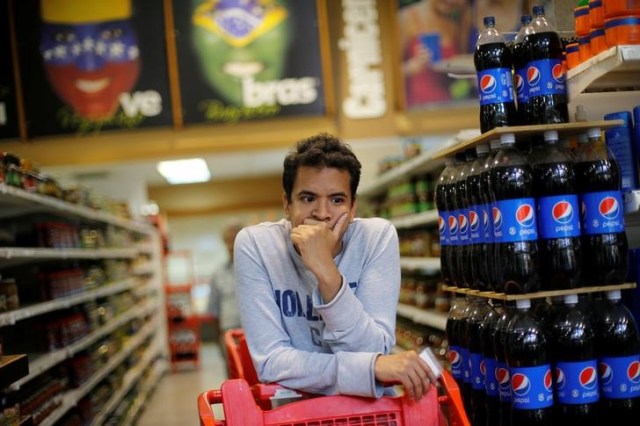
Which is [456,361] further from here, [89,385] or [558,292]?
[89,385]

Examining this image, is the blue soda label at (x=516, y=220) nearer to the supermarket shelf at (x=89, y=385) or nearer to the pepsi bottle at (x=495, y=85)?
the pepsi bottle at (x=495, y=85)

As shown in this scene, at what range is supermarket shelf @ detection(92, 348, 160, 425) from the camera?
6303 millimetres

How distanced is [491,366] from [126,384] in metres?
5.74

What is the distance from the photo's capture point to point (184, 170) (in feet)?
38.9

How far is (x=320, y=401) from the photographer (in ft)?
6.42

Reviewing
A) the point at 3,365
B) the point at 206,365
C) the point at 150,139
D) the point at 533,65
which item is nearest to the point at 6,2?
the point at 150,139

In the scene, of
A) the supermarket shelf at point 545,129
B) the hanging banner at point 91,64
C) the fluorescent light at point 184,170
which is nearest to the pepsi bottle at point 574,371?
the supermarket shelf at point 545,129

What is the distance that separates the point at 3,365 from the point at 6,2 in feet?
24.4

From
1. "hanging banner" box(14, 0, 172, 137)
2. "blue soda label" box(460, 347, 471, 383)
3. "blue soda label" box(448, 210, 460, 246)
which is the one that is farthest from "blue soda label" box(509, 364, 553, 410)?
"hanging banner" box(14, 0, 172, 137)

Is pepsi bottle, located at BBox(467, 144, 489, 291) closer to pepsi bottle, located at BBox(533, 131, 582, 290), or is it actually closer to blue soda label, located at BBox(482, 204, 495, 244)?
blue soda label, located at BBox(482, 204, 495, 244)

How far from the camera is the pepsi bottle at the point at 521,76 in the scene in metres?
2.72

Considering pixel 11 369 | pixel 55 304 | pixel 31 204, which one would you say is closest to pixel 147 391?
pixel 55 304

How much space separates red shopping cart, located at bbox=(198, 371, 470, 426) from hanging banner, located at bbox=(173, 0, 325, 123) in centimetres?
750

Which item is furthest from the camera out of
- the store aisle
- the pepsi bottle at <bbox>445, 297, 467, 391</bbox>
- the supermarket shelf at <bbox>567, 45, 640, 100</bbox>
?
the store aisle
